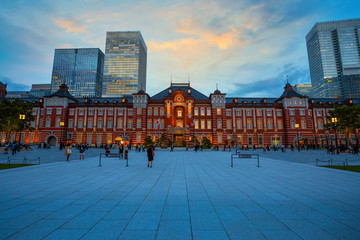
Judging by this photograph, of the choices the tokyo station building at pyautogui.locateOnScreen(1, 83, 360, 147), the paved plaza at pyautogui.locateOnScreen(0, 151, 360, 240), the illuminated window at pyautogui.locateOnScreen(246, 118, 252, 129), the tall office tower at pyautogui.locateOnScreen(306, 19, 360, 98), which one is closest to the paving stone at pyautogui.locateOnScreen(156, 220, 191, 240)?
the paved plaza at pyautogui.locateOnScreen(0, 151, 360, 240)

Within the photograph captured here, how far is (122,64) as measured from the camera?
5522 inches

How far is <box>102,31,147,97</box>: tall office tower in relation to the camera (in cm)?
13800

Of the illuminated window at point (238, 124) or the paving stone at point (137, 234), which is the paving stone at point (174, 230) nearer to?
the paving stone at point (137, 234)

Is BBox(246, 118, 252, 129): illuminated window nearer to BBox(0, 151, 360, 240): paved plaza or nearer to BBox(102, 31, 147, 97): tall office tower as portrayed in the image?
BBox(0, 151, 360, 240): paved plaza

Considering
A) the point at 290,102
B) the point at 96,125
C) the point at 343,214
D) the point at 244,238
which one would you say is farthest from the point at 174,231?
the point at 290,102

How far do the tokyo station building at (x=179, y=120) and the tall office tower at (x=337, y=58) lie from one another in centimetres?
9889

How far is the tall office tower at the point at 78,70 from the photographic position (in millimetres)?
136500

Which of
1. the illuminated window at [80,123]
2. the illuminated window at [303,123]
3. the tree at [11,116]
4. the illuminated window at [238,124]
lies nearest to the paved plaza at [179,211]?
the tree at [11,116]

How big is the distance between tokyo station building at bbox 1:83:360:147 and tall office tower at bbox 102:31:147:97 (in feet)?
286

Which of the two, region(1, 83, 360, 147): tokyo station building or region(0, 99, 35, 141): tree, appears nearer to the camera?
region(0, 99, 35, 141): tree

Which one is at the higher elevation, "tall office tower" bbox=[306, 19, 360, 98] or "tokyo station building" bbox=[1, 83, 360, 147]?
"tall office tower" bbox=[306, 19, 360, 98]

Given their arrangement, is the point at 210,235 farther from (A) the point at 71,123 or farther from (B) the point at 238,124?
(A) the point at 71,123

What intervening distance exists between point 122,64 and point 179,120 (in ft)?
364

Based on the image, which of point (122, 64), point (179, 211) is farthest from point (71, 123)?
point (122, 64)
